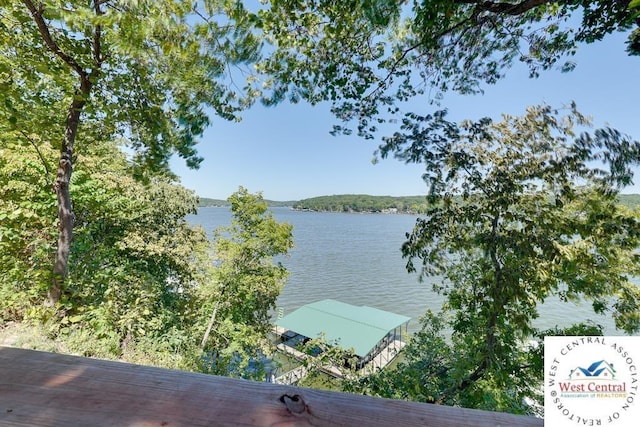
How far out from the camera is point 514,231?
3.14 metres

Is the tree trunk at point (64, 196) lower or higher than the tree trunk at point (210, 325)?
higher

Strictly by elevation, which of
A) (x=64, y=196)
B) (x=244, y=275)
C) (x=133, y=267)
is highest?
(x=64, y=196)

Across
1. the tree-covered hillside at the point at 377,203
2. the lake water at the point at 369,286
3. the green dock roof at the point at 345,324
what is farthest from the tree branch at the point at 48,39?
the green dock roof at the point at 345,324

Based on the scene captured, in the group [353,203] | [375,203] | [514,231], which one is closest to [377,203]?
[375,203]

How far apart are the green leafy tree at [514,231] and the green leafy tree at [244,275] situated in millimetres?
5624

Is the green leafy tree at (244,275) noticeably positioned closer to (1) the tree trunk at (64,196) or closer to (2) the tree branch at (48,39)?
(1) the tree trunk at (64,196)

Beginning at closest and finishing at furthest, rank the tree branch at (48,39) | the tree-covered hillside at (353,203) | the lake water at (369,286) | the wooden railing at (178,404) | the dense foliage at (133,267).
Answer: the wooden railing at (178,404), the tree branch at (48,39), the dense foliage at (133,267), the lake water at (369,286), the tree-covered hillside at (353,203)

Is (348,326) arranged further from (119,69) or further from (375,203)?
(119,69)

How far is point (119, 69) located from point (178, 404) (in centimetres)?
360

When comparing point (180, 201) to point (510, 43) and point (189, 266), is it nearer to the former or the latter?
point (189, 266)

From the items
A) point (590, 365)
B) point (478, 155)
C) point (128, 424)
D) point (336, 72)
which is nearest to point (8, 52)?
point (336, 72)

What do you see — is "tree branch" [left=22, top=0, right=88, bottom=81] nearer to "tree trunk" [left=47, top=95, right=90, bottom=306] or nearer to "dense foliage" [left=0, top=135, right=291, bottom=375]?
"tree trunk" [left=47, top=95, right=90, bottom=306]

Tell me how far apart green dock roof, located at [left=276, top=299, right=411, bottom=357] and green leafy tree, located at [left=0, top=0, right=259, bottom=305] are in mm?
9070

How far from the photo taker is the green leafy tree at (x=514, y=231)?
2.98m
